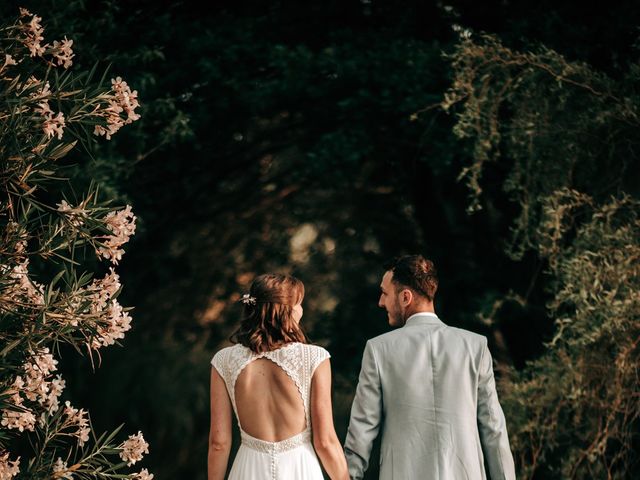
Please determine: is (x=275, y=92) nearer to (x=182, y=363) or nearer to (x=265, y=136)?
(x=265, y=136)

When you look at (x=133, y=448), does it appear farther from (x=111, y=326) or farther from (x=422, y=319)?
(x=422, y=319)

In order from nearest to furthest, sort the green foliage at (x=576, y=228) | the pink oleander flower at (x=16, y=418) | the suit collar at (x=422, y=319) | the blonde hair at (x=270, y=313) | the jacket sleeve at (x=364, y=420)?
the pink oleander flower at (x=16, y=418)
the blonde hair at (x=270, y=313)
the jacket sleeve at (x=364, y=420)
the suit collar at (x=422, y=319)
the green foliage at (x=576, y=228)

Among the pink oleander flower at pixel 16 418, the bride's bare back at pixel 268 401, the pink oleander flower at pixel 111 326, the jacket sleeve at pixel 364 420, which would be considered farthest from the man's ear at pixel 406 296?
the pink oleander flower at pixel 16 418

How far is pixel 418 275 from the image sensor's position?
3.94m

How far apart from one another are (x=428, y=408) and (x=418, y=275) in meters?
0.53

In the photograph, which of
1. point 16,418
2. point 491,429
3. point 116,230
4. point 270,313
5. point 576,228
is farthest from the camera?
point 576,228

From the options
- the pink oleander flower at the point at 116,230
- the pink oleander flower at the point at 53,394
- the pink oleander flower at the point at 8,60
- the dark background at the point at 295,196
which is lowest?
the dark background at the point at 295,196

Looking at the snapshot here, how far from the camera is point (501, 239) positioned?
7535 millimetres

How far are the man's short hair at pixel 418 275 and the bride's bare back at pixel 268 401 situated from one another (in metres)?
0.63

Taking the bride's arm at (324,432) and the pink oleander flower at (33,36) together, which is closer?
the pink oleander flower at (33,36)

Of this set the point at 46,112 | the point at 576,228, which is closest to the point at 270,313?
the point at 46,112

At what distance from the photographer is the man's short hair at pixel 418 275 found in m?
3.94

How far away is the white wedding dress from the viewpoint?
3779 mm

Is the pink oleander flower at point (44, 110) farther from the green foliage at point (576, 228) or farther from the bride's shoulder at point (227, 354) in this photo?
the green foliage at point (576, 228)
